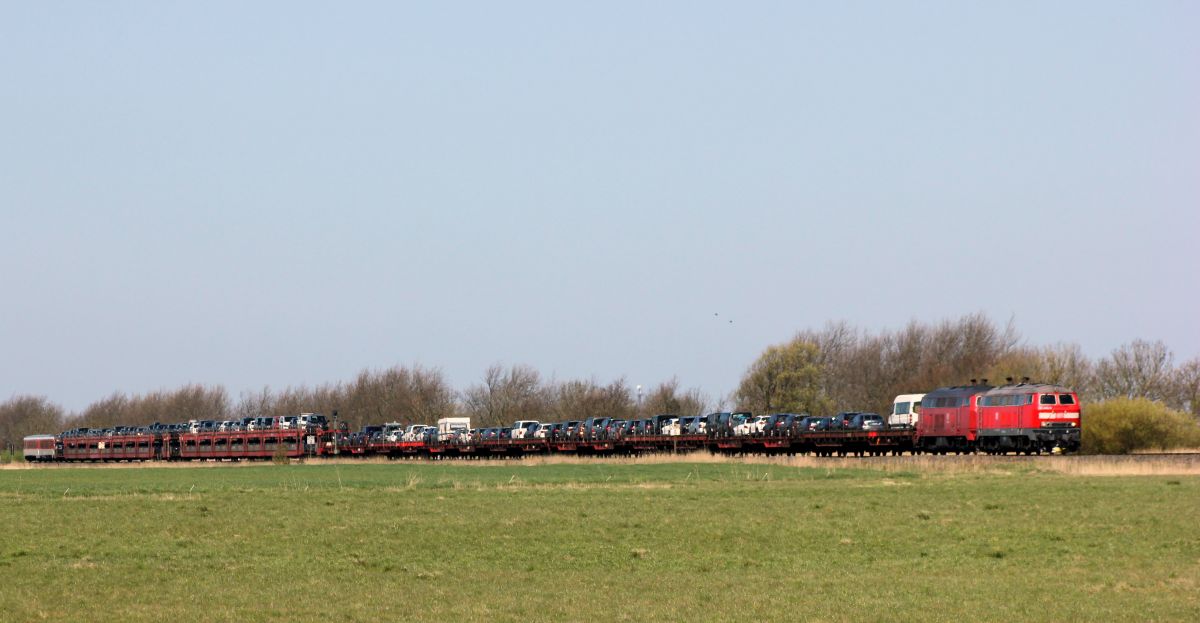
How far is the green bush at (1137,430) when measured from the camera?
3376 inches

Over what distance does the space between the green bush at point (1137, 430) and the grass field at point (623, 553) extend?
36.7 meters

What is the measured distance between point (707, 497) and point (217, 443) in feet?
292

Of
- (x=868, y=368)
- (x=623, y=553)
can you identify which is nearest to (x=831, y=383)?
(x=868, y=368)

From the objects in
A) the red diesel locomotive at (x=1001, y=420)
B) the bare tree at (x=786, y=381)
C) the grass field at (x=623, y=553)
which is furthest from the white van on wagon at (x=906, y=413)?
the bare tree at (x=786, y=381)

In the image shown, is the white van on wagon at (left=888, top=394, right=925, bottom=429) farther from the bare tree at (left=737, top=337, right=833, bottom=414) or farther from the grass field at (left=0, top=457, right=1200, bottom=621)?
the bare tree at (left=737, top=337, right=833, bottom=414)

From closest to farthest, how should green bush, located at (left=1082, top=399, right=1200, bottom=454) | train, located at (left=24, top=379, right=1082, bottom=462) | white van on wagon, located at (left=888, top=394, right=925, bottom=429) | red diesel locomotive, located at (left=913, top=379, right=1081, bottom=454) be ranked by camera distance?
red diesel locomotive, located at (left=913, top=379, right=1081, bottom=454) → train, located at (left=24, top=379, right=1082, bottom=462) → green bush, located at (left=1082, top=399, right=1200, bottom=454) → white van on wagon, located at (left=888, top=394, right=925, bottom=429)


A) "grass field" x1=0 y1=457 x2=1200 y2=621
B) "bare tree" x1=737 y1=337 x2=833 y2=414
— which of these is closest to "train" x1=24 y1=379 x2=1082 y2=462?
"grass field" x1=0 y1=457 x2=1200 y2=621

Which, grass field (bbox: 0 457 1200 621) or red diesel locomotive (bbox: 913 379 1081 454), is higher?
red diesel locomotive (bbox: 913 379 1081 454)

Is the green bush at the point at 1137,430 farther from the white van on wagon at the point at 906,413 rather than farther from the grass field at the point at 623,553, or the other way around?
the grass field at the point at 623,553

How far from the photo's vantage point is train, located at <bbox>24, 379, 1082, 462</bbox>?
76.3 meters

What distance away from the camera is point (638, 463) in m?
81.1

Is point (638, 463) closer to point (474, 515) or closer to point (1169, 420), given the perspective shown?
point (1169, 420)

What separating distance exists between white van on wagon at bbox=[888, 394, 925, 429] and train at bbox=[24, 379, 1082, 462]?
0.15 metres

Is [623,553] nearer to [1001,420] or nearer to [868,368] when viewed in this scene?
[1001,420]
